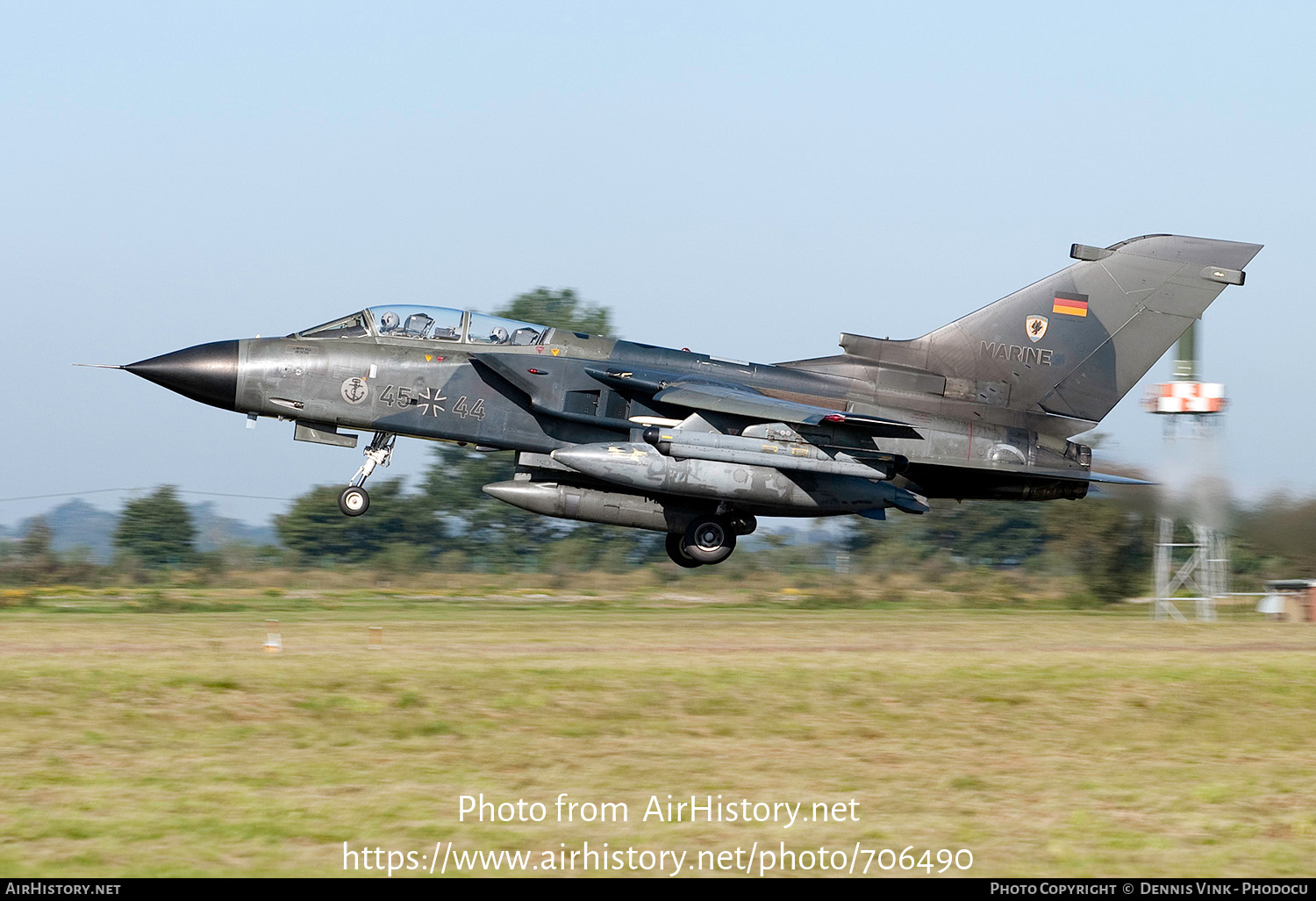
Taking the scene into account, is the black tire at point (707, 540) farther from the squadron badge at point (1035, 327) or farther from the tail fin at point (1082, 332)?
the squadron badge at point (1035, 327)

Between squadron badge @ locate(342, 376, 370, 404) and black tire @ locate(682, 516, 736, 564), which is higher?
squadron badge @ locate(342, 376, 370, 404)

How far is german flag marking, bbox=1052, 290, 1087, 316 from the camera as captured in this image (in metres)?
20.0

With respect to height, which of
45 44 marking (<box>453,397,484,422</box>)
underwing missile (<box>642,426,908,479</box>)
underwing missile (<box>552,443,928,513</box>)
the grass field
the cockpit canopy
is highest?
the cockpit canopy

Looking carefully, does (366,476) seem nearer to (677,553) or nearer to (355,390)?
(355,390)

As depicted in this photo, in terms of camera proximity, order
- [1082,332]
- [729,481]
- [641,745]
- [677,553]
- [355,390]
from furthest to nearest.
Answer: [677,553] < [1082,332] < [355,390] < [729,481] < [641,745]

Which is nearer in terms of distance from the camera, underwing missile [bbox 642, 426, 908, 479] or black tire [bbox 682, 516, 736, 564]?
underwing missile [bbox 642, 426, 908, 479]

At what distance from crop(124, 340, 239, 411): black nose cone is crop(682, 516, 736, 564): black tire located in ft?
22.1

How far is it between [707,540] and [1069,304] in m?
6.52

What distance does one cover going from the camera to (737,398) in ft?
59.4

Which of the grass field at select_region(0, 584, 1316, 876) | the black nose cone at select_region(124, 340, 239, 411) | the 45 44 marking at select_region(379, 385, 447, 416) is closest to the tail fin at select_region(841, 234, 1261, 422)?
the grass field at select_region(0, 584, 1316, 876)

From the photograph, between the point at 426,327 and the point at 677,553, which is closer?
the point at 426,327

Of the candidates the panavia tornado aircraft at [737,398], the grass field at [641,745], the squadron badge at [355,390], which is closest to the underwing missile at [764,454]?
the panavia tornado aircraft at [737,398]

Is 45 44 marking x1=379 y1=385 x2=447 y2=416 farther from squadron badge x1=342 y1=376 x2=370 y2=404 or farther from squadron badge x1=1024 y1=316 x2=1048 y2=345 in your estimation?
squadron badge x1=1024 y1=316 x2=1048 y2=345

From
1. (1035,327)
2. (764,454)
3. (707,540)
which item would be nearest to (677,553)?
(707,540)
